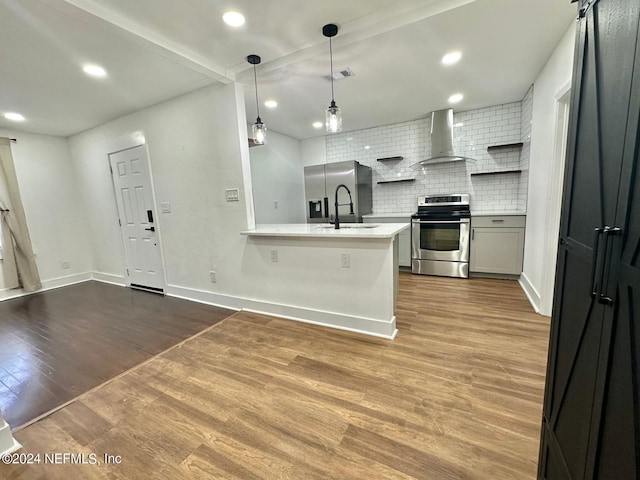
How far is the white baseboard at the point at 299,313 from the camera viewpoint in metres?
2.37

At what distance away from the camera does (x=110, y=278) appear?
15.2 ft


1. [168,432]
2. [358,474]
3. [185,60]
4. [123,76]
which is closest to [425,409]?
[358,474]

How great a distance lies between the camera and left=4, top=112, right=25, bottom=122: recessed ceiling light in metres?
3.39

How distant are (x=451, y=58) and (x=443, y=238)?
2.30 m

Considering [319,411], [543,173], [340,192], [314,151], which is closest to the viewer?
[319,411]

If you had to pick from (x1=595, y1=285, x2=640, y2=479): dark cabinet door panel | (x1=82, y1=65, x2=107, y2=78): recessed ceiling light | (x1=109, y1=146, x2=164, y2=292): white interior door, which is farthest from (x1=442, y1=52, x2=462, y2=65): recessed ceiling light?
(x1=109, y1=146, x2=164, y2=292): white interior door

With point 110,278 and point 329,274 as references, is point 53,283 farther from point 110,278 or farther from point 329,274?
point 329,274

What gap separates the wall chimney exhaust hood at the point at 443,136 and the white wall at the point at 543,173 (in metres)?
1.01

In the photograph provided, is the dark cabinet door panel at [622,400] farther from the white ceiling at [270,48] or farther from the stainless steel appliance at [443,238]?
the stainless steel appliance at [443,238]

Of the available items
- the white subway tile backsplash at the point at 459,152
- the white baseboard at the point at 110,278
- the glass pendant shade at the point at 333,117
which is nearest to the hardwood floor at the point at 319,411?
the glass pendant shade at the point at 333,117

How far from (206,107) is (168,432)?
2892mm

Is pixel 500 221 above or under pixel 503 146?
under

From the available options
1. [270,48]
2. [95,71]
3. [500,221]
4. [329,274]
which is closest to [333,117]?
[270,48]

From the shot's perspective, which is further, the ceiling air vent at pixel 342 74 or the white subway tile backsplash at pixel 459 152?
the white subway tile backsplash at pixel 459 152
